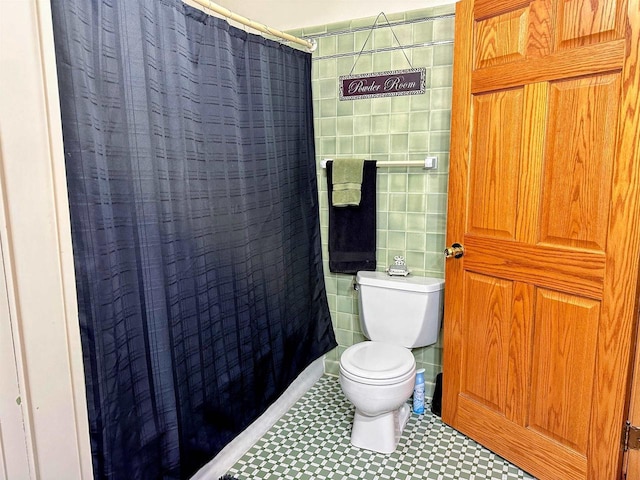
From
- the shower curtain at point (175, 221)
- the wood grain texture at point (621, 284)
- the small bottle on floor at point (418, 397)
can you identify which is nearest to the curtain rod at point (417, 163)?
the shower curtain at point (175, 221)

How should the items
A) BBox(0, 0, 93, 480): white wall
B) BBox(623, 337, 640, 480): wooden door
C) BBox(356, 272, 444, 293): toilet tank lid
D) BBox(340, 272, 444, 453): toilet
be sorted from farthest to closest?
1. BBox(356, 272, 444, 293): toilet tank lid
2. BBox(340, 272, 444, 453): toilet
3. BBox(623, 337, 640, 480): wooden door
4. BBox(0, 0, 93, 480): white wall

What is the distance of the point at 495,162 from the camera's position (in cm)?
186

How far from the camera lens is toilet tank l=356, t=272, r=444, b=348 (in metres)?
2.20

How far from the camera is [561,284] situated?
5.54 feet

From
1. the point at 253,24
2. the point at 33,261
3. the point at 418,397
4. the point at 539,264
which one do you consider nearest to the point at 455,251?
the point at 539,264

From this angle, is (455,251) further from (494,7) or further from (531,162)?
(494,7)

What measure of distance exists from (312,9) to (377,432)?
216cm

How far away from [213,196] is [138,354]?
0.64 meters

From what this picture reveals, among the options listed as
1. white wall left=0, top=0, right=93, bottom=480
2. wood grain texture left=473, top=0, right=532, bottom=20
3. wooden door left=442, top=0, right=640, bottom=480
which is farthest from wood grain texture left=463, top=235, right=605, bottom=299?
white wall left=0, top=0, right=93, bottom=480

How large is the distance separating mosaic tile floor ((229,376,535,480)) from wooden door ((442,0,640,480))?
0.40 feet

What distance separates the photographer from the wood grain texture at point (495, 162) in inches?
70.4

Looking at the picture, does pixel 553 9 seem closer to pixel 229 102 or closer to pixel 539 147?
pixel 539 147

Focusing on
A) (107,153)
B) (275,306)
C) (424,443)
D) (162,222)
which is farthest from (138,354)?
(424,443)

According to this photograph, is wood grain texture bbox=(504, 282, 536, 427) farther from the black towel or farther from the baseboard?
the baseboard
